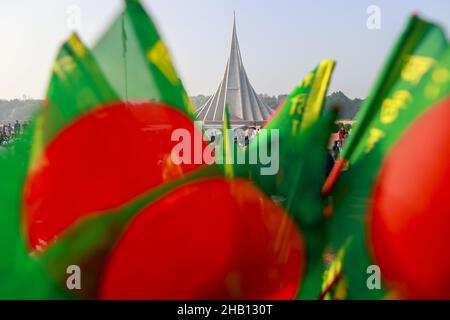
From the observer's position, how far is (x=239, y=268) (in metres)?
1.87

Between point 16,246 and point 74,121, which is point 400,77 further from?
point 16,246

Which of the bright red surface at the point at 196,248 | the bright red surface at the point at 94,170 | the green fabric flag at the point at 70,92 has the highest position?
the green fabric flag at the point at 70,92

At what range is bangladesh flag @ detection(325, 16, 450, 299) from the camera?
1808 millimetres

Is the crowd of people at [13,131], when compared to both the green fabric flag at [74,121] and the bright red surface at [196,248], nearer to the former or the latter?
the green fabric flag at [74,121]

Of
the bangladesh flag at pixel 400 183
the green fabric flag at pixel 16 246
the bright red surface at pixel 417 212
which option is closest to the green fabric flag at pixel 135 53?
the green fabric flag at pixel 16 246

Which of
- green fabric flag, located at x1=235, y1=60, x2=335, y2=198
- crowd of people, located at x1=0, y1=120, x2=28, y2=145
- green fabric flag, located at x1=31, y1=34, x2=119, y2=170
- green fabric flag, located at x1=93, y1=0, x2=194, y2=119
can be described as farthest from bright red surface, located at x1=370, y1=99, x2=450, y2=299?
crowd of people, located at x1=0, y1=120, x2=28, y2=145

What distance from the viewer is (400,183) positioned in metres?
1.85

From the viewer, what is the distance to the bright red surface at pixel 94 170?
1.88m

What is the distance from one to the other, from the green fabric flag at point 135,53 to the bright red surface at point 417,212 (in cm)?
97

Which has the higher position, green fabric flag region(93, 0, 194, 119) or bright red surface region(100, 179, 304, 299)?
green fabric flag region(93, 0, 194, 119)

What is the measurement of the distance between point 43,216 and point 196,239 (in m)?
0.60

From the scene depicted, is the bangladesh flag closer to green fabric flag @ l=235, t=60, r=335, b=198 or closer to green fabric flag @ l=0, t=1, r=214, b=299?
green fabric flag @ l=235, t=60, r=335, b=198
